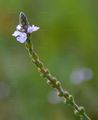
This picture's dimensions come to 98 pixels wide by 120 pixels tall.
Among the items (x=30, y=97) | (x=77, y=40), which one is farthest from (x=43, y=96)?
(x=77, y=40)

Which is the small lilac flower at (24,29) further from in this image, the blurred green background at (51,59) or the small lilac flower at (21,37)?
the blurred green background at (51,59)

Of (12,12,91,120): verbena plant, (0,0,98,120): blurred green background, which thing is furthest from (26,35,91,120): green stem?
(0,0,98,120): blurred green background

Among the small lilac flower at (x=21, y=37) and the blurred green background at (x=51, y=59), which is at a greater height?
the blurred green background at (x=51, y=59)

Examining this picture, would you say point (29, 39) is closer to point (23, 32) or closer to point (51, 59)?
point (23, 32)

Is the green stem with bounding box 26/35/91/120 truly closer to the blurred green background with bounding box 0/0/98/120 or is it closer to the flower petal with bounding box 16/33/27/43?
the flower petal with bounding box 16/33/27/43

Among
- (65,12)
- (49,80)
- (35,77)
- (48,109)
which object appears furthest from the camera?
(65,12)

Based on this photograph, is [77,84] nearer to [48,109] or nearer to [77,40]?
[48,109]

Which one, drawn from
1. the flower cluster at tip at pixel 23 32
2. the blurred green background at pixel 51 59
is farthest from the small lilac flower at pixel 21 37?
the blurred green background at pixel 51 59

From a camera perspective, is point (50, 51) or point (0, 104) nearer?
point (0, 104)
